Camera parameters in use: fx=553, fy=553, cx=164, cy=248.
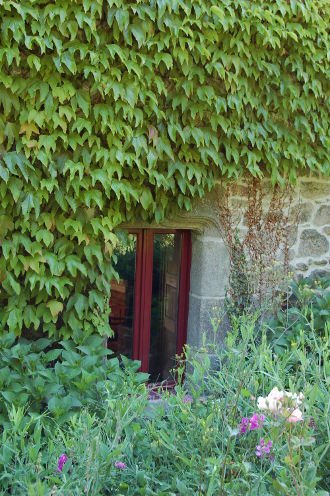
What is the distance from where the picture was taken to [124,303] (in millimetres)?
4273

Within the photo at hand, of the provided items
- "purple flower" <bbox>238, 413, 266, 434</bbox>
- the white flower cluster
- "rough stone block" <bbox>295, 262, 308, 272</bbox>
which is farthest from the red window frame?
the white flower cluster

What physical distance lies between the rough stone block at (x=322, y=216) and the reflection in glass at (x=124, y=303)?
1656mm

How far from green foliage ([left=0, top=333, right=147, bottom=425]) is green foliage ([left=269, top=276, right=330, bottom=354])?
47.1 inches

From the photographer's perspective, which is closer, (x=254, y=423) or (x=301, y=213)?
(x=254, y=423)

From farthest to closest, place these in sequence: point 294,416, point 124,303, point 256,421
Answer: point 124,303
point 256,421
point 294,416

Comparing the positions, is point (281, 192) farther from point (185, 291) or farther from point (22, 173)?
point (22, 173)

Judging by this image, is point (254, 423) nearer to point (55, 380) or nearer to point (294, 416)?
point (294, 416)

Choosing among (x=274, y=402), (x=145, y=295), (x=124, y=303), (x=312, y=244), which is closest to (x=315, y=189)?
(x=312, y=244)

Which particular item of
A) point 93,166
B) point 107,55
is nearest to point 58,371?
point 93,166

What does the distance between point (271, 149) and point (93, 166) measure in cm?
151

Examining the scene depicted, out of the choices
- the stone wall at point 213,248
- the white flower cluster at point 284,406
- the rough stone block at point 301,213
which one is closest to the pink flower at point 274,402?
the white flower cluster at point 284,406

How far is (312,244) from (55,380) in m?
2.68

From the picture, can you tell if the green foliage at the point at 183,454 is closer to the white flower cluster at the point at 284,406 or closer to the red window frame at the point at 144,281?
the white flower cluster at the point at 284,406

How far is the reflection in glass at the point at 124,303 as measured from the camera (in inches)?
166
